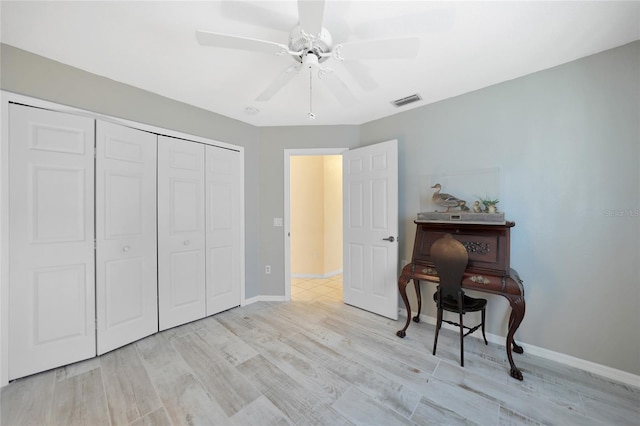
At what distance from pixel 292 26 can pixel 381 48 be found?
0.61 m

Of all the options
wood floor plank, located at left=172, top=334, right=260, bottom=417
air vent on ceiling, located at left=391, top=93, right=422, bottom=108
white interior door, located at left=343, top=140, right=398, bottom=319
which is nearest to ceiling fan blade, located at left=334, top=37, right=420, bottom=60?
air vent on ceiling, located at left=391, top=93, right=422, bottom=108

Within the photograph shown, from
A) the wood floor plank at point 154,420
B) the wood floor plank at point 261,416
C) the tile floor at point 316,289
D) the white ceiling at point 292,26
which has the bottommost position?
the wood floor plank at point 261,416

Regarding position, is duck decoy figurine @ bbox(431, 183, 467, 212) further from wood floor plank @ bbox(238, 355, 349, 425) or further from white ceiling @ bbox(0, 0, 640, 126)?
wood floor plank @ bbox(238, 355, 349, 425)

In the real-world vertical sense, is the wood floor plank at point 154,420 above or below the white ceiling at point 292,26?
below

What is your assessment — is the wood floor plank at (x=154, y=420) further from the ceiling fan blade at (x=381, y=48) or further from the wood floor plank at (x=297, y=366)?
the ceiling fan blade at (x=381, y=48)

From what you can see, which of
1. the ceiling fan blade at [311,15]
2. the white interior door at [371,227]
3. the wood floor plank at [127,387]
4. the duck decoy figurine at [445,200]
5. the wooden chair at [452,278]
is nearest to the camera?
the ceiling fan blade at [311,15]

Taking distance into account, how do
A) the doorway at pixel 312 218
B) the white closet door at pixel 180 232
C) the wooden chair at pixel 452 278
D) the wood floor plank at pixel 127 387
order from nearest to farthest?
the wood floor plank at pixel 127 387 → the wooden chair at pixel 452 278 → the white closet door at pixel 180 232 → the doorway at pixel 312 218

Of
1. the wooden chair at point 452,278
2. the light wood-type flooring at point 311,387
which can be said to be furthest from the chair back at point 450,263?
the light wood-type flooring at point 311,387

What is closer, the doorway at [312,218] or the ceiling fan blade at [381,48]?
the ceiling fan blade at [381,48]

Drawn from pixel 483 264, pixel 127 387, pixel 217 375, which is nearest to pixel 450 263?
pixel 483 264

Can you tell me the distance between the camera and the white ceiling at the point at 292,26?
139 cm

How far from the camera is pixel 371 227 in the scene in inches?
113

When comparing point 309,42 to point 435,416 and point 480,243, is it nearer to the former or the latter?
point 480,243

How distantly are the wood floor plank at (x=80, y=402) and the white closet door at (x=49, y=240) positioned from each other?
29 cm
